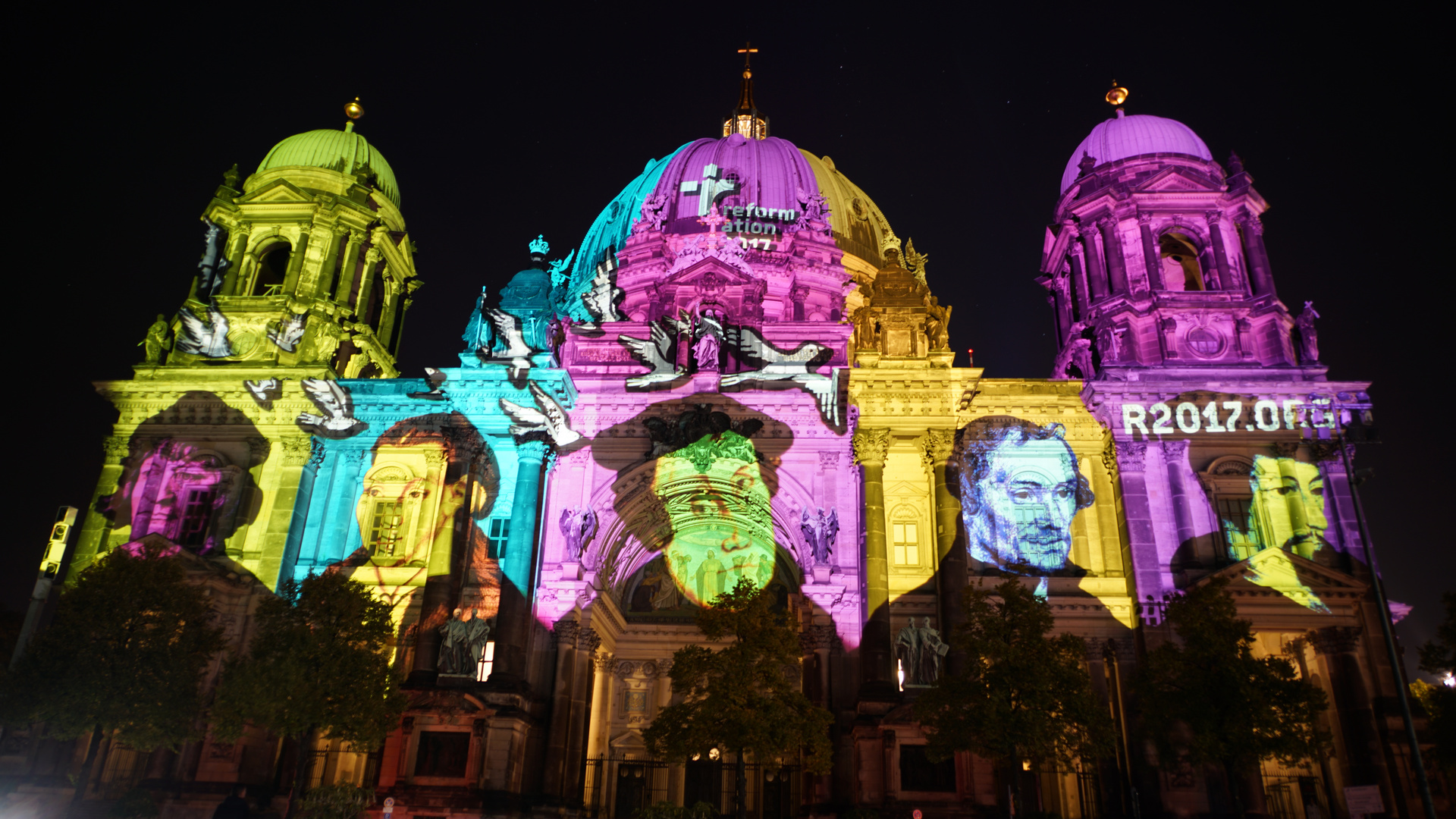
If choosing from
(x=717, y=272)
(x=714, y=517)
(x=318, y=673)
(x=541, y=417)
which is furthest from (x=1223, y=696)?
(x=318, y=673)

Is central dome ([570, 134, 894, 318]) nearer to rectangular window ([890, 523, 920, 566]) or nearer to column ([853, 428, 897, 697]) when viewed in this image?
column ([853, 428, 897, 697])

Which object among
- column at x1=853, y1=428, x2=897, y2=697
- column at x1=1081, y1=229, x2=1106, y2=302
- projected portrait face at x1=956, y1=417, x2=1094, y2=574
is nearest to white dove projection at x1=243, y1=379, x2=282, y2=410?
column at x1=853, y1=428, x2=897, y2=697

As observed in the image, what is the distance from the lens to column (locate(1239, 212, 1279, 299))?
4128 centimetres

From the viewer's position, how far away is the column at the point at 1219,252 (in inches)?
1639

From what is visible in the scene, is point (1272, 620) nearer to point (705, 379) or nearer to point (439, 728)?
point (705, 379)

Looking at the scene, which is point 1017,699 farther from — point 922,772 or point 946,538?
point 946,538

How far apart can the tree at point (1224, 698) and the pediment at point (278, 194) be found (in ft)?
136

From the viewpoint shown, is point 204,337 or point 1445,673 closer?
point 1445,673

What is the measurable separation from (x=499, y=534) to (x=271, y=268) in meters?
20.2

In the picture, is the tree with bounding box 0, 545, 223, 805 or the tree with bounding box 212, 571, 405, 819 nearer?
A: the tree with bounding box 212, 571, 405, 819

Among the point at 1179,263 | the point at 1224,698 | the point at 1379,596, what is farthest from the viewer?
the point at 1179,263

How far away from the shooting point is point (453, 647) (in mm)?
34719

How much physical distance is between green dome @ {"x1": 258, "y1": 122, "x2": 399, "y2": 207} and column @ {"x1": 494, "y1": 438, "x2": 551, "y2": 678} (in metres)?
19.6

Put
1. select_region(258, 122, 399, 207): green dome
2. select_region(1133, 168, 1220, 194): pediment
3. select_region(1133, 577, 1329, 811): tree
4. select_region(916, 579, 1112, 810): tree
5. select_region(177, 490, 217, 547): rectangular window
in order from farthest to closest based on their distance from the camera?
select_region(258, 122, 399, 207): green dome < select_region(1133, 168, 1220, 194): pediment < select_region(177, 490, 217, 547): rectangular window < select_region(1133, 577, 1329, 811): tree < select_region(916, 579, 1112, 810): tree
